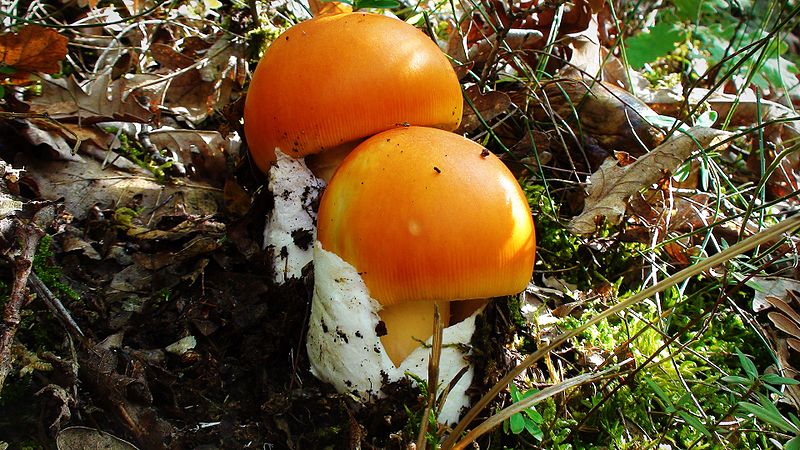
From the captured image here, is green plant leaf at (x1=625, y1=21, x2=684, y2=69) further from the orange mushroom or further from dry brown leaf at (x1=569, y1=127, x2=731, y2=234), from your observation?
the orange mushroom

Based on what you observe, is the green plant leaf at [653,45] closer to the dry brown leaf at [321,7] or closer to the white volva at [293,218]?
the white volva at [293,218]

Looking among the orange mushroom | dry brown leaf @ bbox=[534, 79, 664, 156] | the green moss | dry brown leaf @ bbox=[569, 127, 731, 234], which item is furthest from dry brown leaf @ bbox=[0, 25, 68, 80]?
dry brown leaf @ bbox=[569, 127, 731, 234]

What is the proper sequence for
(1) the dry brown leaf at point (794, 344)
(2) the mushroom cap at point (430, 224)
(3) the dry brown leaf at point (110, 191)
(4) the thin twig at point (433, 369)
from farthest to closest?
(3) the dry brown leaf at point (110, 191), (1) the dry brown leaf at point (794, 344), (2) the mushroom cap at point (430, 224), (4) the thin twig at point (433, 369)

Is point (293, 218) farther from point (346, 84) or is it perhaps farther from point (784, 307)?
point (784, 307)

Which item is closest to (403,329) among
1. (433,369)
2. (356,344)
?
(356,344)

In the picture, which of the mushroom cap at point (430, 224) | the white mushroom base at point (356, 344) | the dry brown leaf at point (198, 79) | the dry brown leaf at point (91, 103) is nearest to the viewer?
the mushroom cap at point (430, 224)

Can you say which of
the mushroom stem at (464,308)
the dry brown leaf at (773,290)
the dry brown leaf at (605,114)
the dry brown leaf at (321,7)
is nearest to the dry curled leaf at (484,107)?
the dry brown leaf at (605,114)
